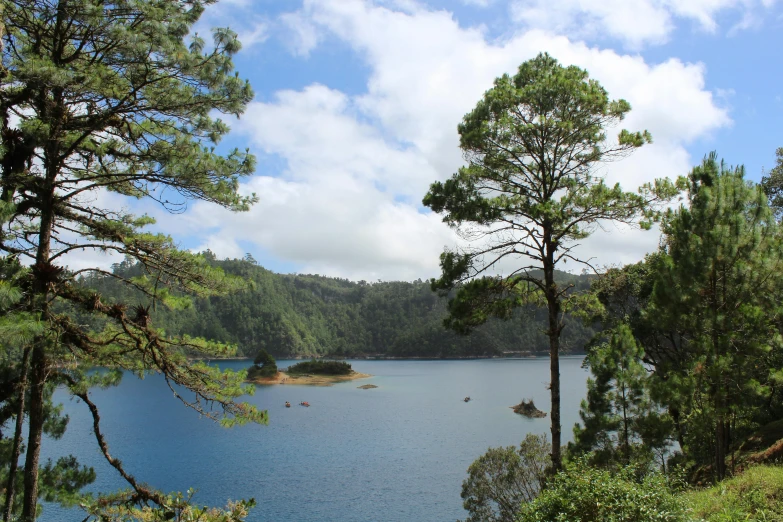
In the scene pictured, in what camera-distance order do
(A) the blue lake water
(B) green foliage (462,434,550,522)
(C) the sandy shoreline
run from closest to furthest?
1. (B) green foliage (462,434,550,522)
2. (A) the blue lake water
3. (C) the sandy shoreline

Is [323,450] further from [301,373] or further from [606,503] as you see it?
[301,373]

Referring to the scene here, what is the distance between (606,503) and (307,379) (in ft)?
248

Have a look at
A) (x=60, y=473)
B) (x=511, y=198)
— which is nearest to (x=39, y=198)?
(x=60, y=473)

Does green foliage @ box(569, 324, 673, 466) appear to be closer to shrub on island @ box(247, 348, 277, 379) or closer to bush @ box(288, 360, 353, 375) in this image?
shrub on island @ box(247, 348, 277, 379)

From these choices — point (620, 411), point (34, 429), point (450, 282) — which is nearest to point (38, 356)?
point (34, 429)

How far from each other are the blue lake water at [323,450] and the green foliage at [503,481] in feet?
15.8

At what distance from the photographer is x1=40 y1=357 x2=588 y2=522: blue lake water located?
835 inches

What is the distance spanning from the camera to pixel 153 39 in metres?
6.58

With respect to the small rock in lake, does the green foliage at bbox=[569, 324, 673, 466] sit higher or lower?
higher

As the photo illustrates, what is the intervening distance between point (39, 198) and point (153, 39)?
2.61 m

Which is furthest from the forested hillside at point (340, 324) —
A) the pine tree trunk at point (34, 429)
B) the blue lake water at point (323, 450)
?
the pine tree trunk at point (34, 429)

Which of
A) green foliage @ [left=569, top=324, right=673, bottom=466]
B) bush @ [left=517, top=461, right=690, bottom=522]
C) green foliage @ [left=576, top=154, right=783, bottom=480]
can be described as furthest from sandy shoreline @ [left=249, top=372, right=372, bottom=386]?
bush @ [left=517, top=461, right=690, bottom=522]

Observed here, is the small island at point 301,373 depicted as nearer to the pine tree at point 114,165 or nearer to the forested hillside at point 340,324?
the forested hillside at point 340,324

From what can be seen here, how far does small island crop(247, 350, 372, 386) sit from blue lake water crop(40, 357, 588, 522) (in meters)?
17.3
